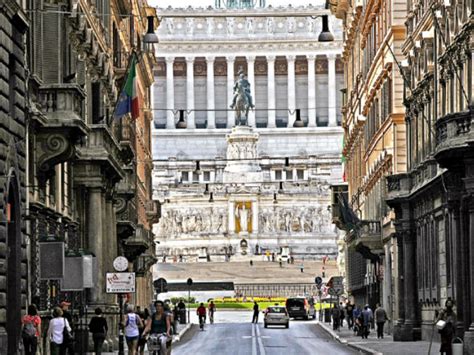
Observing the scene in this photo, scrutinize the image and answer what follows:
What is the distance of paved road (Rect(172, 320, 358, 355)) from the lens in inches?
2403

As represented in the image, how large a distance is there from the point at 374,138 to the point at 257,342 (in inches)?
677

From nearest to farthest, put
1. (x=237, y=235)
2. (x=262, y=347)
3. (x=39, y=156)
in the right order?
(x=39, y=156) → (x=262, y=347) → (x=237, y=235)

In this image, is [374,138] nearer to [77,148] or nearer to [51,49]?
[77,148]

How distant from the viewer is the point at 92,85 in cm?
5988

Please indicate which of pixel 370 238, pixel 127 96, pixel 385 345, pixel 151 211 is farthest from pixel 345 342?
pixel 151 211

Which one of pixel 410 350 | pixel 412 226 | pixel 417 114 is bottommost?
pixel 410 350

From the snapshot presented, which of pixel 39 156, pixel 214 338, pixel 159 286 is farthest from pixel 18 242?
pixel 159 286

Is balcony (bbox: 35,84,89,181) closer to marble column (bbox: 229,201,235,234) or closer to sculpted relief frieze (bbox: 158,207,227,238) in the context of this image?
marble column (bbox: 229,201,235,234)

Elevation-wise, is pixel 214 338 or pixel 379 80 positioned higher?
pixel 379 80

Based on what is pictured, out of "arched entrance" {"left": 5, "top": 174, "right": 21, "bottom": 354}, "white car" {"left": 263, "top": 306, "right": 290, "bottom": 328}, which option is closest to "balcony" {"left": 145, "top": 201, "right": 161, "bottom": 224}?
"white car" {"left": 263, "top": 306, "right": 290, "bottom": 328}

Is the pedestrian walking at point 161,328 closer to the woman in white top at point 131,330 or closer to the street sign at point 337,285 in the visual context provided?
the woman in white top at point 131,330

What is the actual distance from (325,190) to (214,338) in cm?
11215

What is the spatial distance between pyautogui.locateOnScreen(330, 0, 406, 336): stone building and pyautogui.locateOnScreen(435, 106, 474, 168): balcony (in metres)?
19.2

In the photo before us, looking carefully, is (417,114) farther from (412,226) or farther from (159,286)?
(159,286)
